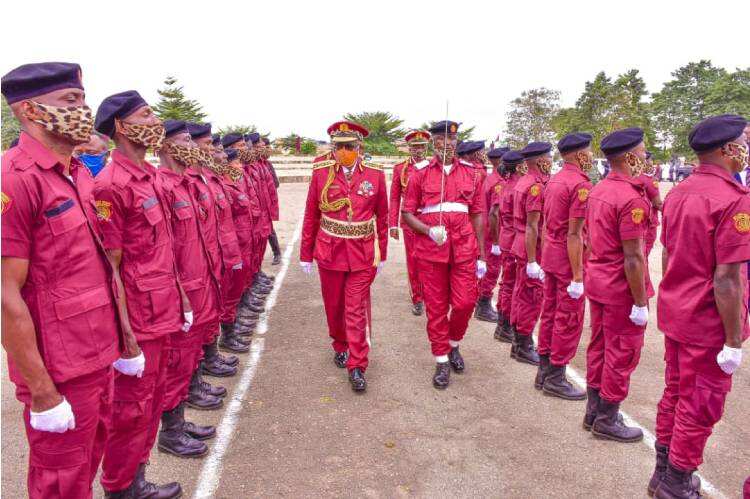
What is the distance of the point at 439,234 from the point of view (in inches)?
191

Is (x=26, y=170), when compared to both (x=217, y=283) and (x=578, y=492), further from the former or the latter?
(x=578, y=492)

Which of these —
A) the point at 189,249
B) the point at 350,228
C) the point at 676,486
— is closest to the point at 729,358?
the point at 676,486

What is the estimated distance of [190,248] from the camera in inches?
149

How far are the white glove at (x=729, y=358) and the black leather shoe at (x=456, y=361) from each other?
2596mm

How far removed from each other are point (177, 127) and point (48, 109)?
6.30 ft

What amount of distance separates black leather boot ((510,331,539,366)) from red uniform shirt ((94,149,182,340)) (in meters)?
3.75

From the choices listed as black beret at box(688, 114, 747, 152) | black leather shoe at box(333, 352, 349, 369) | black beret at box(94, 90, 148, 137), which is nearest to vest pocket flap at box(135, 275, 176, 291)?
black beret at box(94, 90, 148, 137)

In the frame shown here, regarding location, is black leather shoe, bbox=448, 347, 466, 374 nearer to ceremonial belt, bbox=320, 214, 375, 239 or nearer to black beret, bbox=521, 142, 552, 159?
ceremonial belt, bbox=320, 214, 375, 239

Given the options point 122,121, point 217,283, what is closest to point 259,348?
point 217,283

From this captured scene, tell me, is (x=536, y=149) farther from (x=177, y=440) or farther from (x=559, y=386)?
(x=177, y=440)

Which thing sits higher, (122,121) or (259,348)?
(122,121)

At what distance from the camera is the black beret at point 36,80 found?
2.19m

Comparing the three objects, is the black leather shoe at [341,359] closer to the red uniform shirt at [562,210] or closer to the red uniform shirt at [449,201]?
the red uniform shirt at [449,201]

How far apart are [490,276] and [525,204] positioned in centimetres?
200
